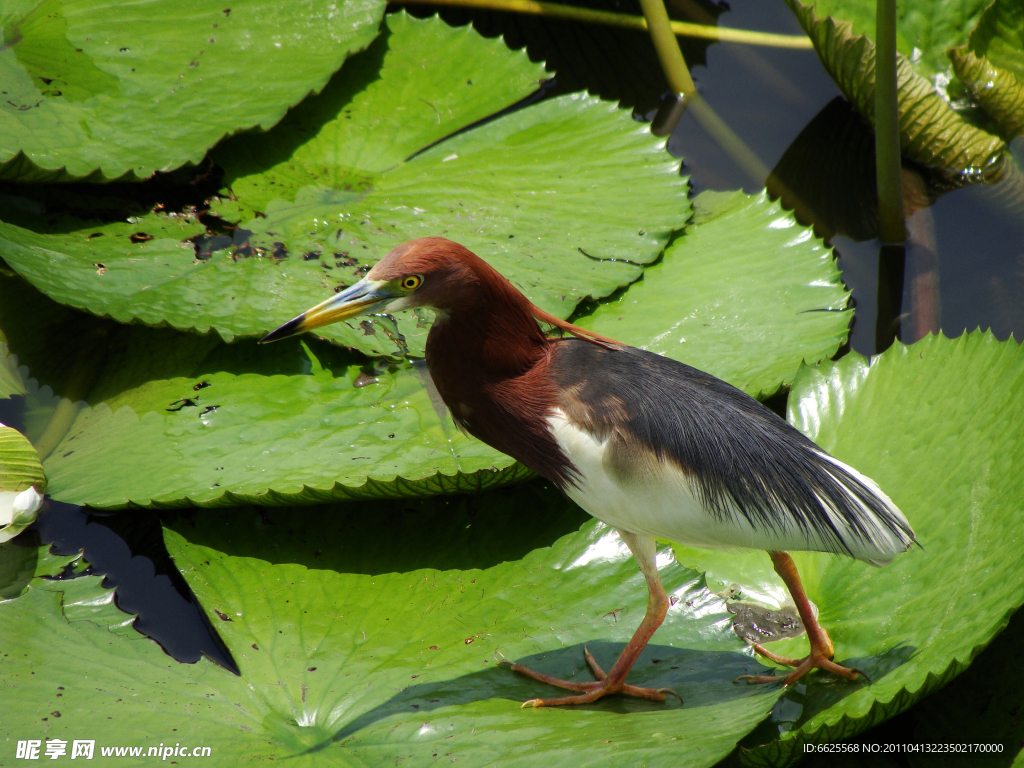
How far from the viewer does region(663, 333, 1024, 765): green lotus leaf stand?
1.58m

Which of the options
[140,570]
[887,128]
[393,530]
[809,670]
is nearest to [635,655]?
[809,670]

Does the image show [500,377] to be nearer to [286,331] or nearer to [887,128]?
[286,331]

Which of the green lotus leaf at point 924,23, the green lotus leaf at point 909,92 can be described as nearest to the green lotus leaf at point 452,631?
the green lotus leaf at point 909,92

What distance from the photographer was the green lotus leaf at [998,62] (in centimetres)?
300

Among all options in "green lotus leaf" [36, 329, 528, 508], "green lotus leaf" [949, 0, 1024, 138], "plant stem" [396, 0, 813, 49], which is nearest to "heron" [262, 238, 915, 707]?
"green lotus leaf" [36, 329, 528, 508]

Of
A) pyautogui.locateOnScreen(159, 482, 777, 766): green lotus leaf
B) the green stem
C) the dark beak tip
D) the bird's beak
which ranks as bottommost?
pyautogui.locateOnScreen(159, 482, 777, 766): green lotus leaf

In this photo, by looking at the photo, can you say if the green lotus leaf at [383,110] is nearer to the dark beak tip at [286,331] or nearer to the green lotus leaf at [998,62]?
the dark beak tip at [286,331]

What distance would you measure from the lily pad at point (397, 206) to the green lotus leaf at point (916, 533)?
0.81 meters

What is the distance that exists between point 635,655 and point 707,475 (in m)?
0.47

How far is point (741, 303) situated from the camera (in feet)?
8.32

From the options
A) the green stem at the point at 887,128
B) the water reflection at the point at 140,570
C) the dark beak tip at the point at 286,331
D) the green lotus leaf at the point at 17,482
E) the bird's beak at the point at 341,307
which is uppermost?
the green stem at the point at 887,128

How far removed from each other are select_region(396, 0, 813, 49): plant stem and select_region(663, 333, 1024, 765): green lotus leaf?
2124mm

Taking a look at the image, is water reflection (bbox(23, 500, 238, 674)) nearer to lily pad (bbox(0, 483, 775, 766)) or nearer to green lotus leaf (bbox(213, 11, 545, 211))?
lily pad (bbox(0, 483, 775, 766))

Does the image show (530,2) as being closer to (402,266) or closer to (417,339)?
(417,339)
